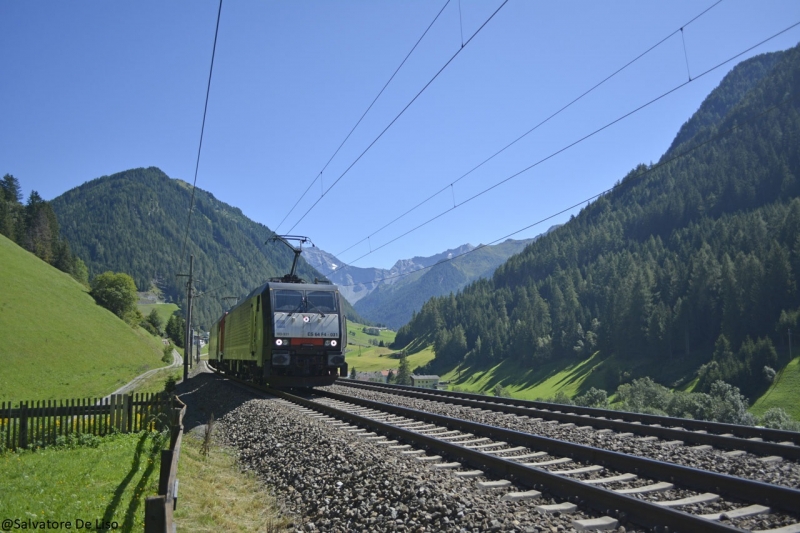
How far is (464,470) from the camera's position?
8.20m

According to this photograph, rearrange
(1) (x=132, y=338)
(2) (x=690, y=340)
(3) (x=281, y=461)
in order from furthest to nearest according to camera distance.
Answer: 1. (2) (x=690, y=340)
2. (1) (x=132, y=338)
3. (3) (x=281, y=461)

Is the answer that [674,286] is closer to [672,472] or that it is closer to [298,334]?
[298,334]

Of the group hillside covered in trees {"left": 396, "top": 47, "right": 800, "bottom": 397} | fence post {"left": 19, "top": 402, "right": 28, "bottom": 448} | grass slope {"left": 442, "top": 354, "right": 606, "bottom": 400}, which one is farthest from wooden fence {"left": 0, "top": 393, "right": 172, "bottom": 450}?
grass slope {"left": 442, "top": 354, "right": 606, "bottom": 400}

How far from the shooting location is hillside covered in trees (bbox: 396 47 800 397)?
311 ft

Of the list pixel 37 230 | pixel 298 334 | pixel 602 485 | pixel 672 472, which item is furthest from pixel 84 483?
pixel 37 230

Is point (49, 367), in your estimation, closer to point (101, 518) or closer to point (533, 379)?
point (101, 518)

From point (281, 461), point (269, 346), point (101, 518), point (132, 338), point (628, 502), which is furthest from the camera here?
point (132, 338)

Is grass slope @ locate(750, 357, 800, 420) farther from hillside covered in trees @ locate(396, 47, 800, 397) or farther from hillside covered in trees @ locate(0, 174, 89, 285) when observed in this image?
hillside covered in trees @ locate(0, 174, 89, 285)

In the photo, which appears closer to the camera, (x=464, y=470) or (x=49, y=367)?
(x=464, y=470)

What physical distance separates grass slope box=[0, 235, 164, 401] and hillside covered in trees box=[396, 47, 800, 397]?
6291 cm

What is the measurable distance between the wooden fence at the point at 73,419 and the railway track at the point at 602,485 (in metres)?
8.05

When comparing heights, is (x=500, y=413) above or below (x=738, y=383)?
above

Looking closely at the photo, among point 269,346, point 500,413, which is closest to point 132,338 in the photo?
point 269,346

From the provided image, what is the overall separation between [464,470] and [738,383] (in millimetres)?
92693
